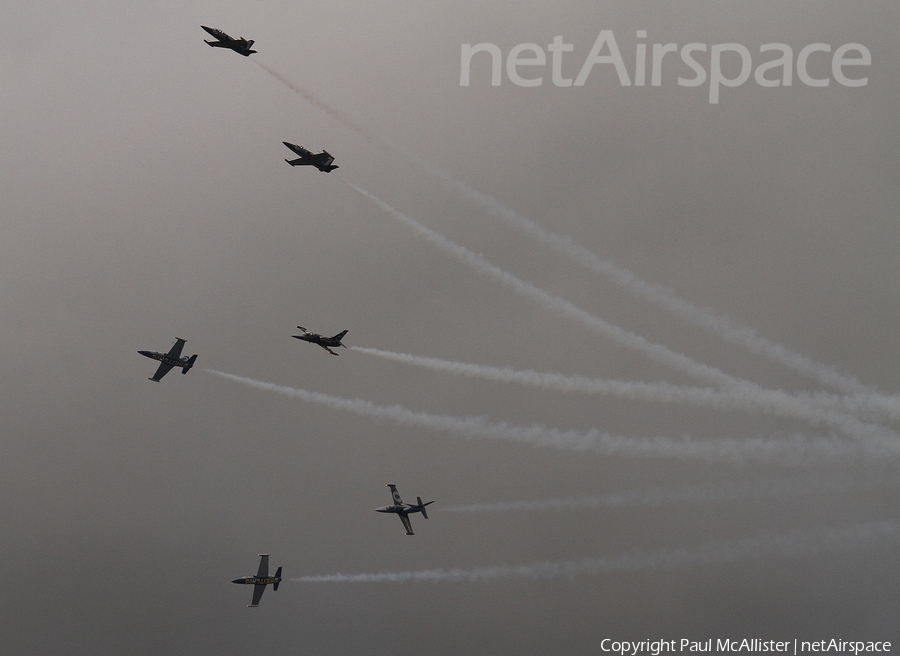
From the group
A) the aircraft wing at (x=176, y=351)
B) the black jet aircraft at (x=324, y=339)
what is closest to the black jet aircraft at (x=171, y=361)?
the aircraft wing at (x=176, y=351)

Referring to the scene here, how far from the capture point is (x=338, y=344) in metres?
78.2

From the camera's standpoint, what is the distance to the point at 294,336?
7781 centimetres

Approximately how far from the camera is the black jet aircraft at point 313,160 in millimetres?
74562

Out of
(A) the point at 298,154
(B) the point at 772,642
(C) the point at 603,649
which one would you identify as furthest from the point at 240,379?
(B) the point at 772,642

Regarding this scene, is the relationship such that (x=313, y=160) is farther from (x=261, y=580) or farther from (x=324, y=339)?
(x=261, y=580)

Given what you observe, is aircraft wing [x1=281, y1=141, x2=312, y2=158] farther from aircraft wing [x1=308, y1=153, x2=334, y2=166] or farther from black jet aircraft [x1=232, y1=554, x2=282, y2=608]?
black jet aircraft [x1=232, y1=554, x2=282, y2=608]

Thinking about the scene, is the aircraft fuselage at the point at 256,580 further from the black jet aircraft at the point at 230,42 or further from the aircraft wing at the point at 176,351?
the black jet aircraft at the point at 230,42

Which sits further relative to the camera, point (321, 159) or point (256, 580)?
point (256, 580)

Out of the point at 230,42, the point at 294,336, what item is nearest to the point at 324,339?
the point at 294,336

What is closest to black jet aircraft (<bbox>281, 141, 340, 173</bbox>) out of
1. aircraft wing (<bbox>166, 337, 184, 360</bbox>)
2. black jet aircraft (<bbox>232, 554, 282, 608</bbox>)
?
aircraft wing (<bbox>166, 337, 184, 360</bbox>)

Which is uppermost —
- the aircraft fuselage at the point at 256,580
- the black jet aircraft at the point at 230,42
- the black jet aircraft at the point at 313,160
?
the black jet aircraft at the point at 230,42

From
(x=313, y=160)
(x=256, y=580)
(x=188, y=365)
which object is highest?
(x=313, y=160)

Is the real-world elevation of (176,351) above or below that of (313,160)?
below

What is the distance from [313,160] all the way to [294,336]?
1265 centimetres
